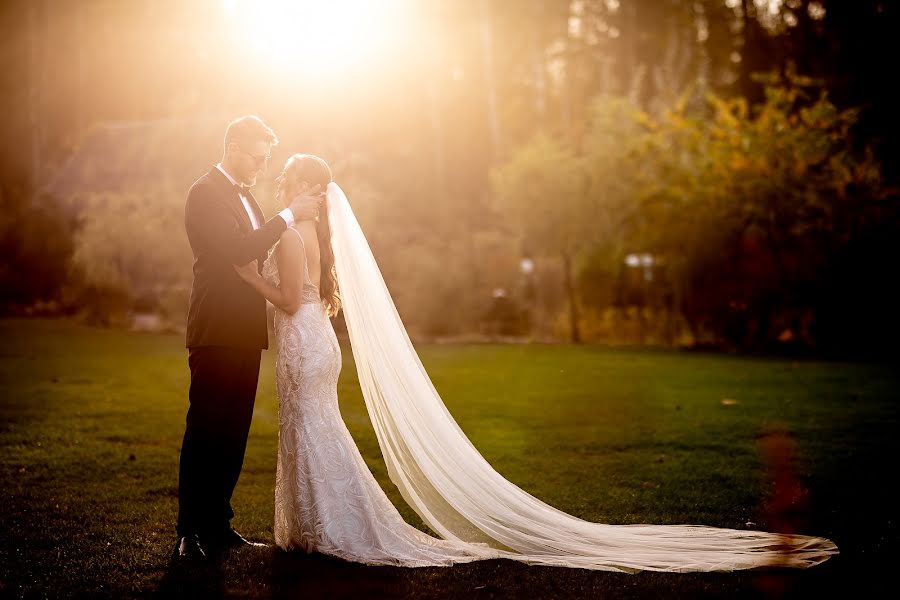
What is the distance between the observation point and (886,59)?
2480 centimetres

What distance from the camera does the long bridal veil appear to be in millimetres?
5059

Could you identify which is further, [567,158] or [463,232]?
[463,232]

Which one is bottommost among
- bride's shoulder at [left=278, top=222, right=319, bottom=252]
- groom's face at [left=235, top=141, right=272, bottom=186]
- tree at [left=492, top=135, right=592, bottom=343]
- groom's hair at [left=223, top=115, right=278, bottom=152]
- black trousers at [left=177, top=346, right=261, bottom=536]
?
black trousers at [left=177, top=346, right=261, bottom=536]

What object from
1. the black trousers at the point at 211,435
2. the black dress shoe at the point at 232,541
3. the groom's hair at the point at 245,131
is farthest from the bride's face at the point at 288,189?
the black dress shoe at the point at 232,541

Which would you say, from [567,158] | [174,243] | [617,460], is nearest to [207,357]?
[617,460]

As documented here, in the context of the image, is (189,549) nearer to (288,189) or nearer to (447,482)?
(447,482)

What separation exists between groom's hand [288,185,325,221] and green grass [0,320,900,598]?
6.15 feet

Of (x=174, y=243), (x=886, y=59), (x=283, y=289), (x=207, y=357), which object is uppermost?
(x=886, y=59)

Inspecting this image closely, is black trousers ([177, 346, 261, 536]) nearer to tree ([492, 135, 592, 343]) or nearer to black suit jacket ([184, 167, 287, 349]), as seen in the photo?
black suit jacket ([184, 167, 287, 349])

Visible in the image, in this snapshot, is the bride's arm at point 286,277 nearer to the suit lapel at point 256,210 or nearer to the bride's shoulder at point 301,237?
the bride's shoulder at point 301,237

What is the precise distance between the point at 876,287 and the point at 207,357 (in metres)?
16.1

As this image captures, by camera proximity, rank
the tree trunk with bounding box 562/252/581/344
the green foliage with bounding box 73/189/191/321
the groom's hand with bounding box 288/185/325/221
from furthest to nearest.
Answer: the tree trunk with bounding box 562/252/581/344
the green foliage with bounding box 73/189/191/321
the groom's hand with bounding box 288/185/325/221

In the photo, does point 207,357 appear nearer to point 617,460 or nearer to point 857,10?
point 617,460

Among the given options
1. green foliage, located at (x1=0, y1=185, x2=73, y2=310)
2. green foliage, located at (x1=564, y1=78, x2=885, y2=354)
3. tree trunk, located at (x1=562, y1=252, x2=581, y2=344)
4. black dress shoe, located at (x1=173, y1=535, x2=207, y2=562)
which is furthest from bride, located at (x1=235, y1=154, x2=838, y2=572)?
green foliage, located at (x1=0, y1=185, x2=73, y2=310)
